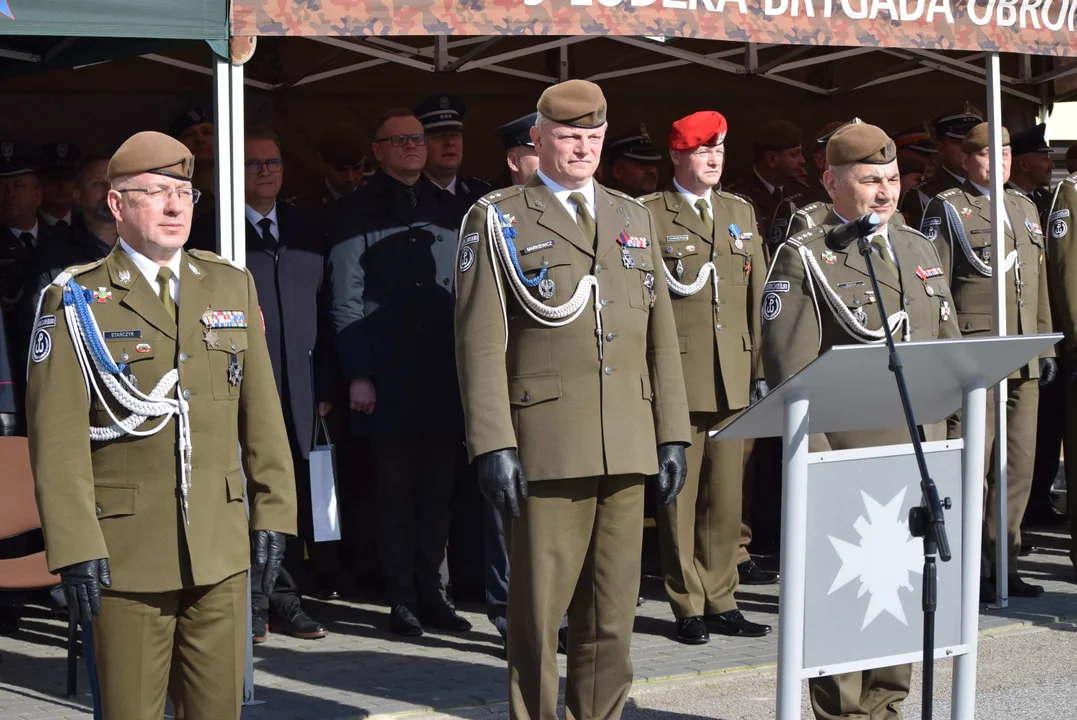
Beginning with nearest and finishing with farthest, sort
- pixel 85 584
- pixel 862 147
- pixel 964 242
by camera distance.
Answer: pixel 85 584 → pixel 862 147 → pixel 964 242

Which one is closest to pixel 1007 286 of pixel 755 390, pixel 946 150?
pixel 946 150

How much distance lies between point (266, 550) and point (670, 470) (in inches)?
51.7

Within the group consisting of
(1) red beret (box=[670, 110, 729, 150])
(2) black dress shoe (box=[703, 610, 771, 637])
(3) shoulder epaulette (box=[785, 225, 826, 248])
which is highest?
(1) red beret (box=[670, 110, 729, 150])

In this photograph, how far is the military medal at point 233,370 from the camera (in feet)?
12.8

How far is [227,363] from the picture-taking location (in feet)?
12.7

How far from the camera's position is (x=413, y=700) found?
17.4 feet

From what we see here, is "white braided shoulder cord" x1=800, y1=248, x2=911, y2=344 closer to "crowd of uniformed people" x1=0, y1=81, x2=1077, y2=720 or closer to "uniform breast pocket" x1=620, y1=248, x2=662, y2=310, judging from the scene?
"crowd of uniformed people" x1=0, y1=81, x2=1077, y2=720

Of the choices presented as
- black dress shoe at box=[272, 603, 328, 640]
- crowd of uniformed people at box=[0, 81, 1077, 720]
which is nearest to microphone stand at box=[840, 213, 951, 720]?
crowd of uniformed people at box=[0, 81, 1077, 720]

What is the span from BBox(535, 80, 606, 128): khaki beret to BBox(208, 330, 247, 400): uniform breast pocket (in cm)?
118

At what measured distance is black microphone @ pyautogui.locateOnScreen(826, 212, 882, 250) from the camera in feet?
12.0

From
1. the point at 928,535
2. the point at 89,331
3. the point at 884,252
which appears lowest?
the point at 928,535

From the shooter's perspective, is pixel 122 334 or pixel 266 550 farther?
pixel 266 550

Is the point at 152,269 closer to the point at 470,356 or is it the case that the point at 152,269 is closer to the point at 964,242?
the point at 470,356

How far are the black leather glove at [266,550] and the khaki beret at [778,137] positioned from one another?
4.74m
